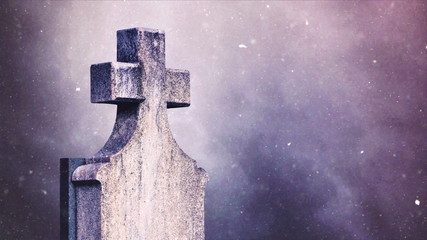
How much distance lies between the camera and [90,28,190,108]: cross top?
18.7 ft

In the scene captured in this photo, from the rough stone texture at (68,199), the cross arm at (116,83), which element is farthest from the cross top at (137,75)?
the rough stone texture at (68,199)

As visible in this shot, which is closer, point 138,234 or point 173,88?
point 138,234

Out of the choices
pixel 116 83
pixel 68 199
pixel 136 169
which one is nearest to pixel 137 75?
pixel 116 83

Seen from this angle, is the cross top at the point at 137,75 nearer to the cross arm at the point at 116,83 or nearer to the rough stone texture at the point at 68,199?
the cross arm at the point at 116,83

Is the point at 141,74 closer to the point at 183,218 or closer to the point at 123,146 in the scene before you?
the point at 123,146

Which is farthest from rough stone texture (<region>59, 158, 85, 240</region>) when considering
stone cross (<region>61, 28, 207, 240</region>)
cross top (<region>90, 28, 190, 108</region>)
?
cross top (<region>90, 28, 190, 108</region>)

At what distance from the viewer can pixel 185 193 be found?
19.5 ft

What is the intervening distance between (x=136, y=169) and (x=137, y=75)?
1.89 ft

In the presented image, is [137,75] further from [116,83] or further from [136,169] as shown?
[136,169]

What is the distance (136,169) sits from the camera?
5.68 meters

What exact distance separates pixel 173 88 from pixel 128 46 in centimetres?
40

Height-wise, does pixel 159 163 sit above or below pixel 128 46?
below

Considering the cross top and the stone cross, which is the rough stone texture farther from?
the cross top

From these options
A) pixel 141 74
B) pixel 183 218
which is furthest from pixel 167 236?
pixel 141 74
